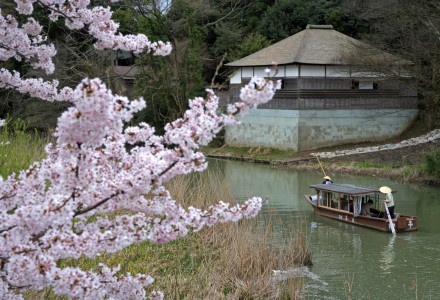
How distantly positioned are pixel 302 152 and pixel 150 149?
64.1 feet

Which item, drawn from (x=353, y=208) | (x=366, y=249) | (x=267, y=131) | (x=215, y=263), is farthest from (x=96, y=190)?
(x=267, y=131)

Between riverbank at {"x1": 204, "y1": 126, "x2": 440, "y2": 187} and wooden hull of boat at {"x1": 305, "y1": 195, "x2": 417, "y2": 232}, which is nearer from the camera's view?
wooden hull of boat at {"x1": 305, "y1": 195, "x2": 417, "y2": 232}

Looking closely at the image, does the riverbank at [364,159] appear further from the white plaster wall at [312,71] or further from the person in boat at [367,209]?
the person in boat at [367,209]

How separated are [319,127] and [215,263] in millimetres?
16790

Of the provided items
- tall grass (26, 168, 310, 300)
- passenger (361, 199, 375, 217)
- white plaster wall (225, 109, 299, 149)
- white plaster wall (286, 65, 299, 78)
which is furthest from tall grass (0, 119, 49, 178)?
white plaster wall (286, 65, 299, 78)

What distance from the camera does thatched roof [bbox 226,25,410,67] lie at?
20.7 metres

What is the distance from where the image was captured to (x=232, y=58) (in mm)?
28234

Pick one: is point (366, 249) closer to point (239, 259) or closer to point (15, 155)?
point (239, 259)

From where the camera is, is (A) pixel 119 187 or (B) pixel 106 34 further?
(B) pixel 106 34

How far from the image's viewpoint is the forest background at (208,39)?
18.5 meters

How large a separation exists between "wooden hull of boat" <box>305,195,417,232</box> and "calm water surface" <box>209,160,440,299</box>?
152 millimetres

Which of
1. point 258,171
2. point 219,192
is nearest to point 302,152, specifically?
point 258,171

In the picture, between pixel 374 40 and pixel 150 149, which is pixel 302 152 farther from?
pixel 150 149

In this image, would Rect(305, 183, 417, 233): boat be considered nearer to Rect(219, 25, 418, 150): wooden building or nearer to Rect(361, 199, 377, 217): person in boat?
Rect(361, 199, 377, 217): person in boat
